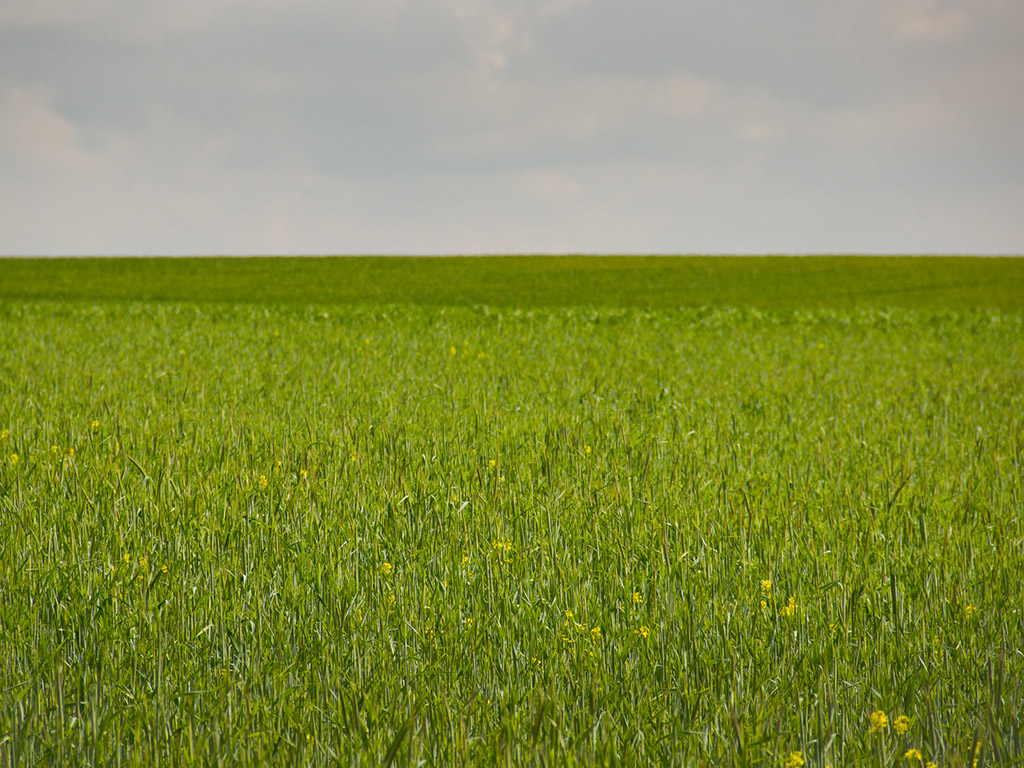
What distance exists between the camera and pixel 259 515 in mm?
4023

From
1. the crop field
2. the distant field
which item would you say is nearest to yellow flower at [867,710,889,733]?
the crop field

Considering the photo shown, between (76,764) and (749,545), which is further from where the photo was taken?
(749,545)

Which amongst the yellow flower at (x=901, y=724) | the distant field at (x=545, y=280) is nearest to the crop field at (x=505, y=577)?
the yellow flower at (x=901, y=724)

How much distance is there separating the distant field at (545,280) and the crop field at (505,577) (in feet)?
73.9

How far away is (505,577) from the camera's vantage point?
11.1 feet

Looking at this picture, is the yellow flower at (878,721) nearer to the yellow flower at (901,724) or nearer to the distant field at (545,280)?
the yellow flower at (901,724)

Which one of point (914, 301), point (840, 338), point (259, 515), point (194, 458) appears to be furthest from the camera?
point (914, 301)

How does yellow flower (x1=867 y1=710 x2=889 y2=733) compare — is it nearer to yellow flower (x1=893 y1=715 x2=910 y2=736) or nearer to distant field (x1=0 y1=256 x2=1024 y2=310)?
yellow flower (x1=893 y1=715 x2=910 y2=736)

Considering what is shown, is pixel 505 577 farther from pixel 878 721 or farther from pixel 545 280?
pixel 545 280

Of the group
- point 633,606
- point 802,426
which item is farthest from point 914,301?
point 633,606

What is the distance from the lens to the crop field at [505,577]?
7.60 ft

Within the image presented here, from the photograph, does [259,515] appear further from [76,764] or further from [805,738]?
[805,738]

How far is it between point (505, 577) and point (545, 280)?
34.6m

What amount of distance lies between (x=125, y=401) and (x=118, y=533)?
14.4 feet
